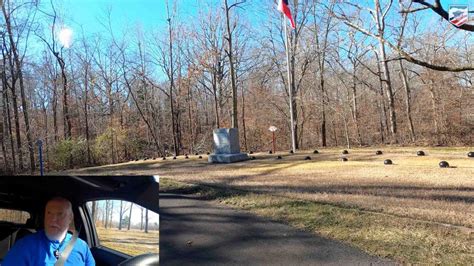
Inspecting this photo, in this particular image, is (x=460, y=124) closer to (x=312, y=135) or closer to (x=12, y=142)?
(x=312, y=135)

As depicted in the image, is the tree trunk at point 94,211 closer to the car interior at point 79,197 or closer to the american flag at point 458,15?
the car interior at point 79,197

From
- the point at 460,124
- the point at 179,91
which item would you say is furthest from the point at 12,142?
the point at 460,124

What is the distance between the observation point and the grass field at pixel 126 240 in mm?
1598

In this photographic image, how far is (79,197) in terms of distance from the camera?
1.62 m

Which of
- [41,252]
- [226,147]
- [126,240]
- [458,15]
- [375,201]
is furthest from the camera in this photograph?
[226,147]

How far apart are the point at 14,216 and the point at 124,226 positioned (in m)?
0.46

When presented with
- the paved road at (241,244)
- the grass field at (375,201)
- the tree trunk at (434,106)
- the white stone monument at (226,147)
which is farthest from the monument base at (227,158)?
the tree trunk at (434,106)

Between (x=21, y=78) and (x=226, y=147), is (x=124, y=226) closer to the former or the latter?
(x=226, y=147)

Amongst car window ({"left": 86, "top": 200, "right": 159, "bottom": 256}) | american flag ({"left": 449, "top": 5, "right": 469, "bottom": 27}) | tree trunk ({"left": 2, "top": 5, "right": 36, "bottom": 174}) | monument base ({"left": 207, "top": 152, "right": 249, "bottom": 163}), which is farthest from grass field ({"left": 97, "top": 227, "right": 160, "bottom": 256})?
tree trunk ({"left": 2, "top": 5, "right": 36, "bottom": 174})

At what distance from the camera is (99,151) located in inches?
840

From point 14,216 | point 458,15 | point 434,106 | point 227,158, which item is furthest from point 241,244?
point 434,106

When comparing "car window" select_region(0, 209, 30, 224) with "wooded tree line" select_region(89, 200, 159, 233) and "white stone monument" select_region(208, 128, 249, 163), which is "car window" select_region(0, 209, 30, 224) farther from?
"white stone monument" select_region(208, 128, 249, 163)

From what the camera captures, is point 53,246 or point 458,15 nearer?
point 53,246

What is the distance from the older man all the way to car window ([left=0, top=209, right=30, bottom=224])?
9cm
